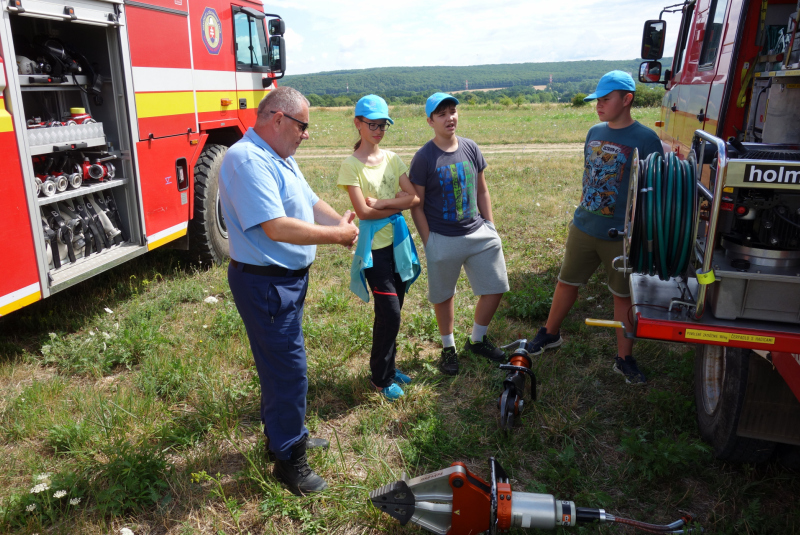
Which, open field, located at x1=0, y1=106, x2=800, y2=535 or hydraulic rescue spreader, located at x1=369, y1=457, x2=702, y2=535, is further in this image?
open field, located at x1=0, y1=106, x2=800, y2=535

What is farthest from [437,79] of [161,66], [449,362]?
[449,362]

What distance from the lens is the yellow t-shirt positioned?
3.58 metres

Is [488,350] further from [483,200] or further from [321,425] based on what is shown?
[321,425]

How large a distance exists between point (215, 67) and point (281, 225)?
4.25 meters

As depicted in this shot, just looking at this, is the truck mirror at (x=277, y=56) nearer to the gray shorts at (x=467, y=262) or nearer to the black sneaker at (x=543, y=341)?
the gray shorts at (x=467, y=262)

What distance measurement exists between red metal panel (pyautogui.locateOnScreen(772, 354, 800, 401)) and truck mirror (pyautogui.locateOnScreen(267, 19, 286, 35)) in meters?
6.22

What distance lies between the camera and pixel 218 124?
6352 mm

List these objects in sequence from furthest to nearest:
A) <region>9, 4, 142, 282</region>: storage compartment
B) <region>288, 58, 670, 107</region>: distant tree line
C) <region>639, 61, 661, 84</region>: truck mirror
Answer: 1. <region>288, 58, 670, 107</region>: distant tree line
2. <region>639, 61, 661, 84</region>: truck mirror
3. <region>9, 4, 142, 282</region>: storage compartment

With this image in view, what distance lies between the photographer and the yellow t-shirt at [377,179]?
3578mm

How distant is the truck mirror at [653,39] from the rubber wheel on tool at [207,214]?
178 inches

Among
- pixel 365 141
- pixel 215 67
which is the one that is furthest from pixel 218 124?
pixel 365 141

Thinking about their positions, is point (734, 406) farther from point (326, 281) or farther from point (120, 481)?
point (326, 281)

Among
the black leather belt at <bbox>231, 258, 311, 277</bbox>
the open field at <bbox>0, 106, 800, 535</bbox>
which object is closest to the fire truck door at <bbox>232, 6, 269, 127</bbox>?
the open field at <bbox>0, 106, 800, 535</bbox>

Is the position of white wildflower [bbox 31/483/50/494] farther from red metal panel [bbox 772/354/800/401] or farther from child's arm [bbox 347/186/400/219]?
red metal panel [bbox 772/354/800/401]
